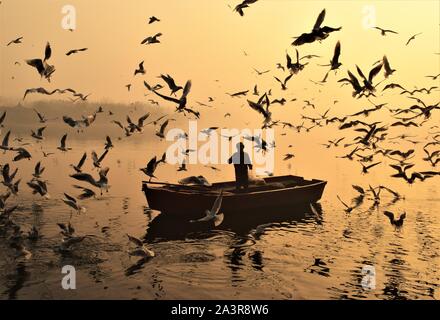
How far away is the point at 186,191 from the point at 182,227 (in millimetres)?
3324

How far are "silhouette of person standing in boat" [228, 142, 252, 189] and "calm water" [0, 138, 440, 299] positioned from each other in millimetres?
3207

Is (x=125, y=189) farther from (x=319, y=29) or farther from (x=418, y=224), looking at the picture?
(x=319, y=29)

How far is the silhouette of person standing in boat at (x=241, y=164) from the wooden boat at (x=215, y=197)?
740 mm

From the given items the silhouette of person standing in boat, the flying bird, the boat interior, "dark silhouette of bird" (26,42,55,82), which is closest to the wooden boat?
the boat interior

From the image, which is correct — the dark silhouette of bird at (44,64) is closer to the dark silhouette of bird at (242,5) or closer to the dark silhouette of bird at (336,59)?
the dark silhouette of bird at (242,5)

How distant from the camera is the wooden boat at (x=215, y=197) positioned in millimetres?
31531

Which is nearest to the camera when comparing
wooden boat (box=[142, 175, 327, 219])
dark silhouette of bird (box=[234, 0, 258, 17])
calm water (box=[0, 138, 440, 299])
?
dark silhouette of bird (box=[234, 0, 258, 17])

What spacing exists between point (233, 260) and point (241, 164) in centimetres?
1173

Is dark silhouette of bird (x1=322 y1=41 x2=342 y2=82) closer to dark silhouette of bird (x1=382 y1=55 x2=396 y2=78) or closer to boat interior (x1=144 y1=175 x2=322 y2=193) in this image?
dark silhouette of bird (x1=382 y1=55 x2=396 y2=78)

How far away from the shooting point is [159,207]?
32438 mm

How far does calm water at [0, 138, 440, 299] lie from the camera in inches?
730

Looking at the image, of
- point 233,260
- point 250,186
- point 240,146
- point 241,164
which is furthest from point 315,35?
point 250,186

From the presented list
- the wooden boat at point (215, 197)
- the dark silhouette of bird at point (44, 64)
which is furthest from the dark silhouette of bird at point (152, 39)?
the wooden boat at point (215, 197)
